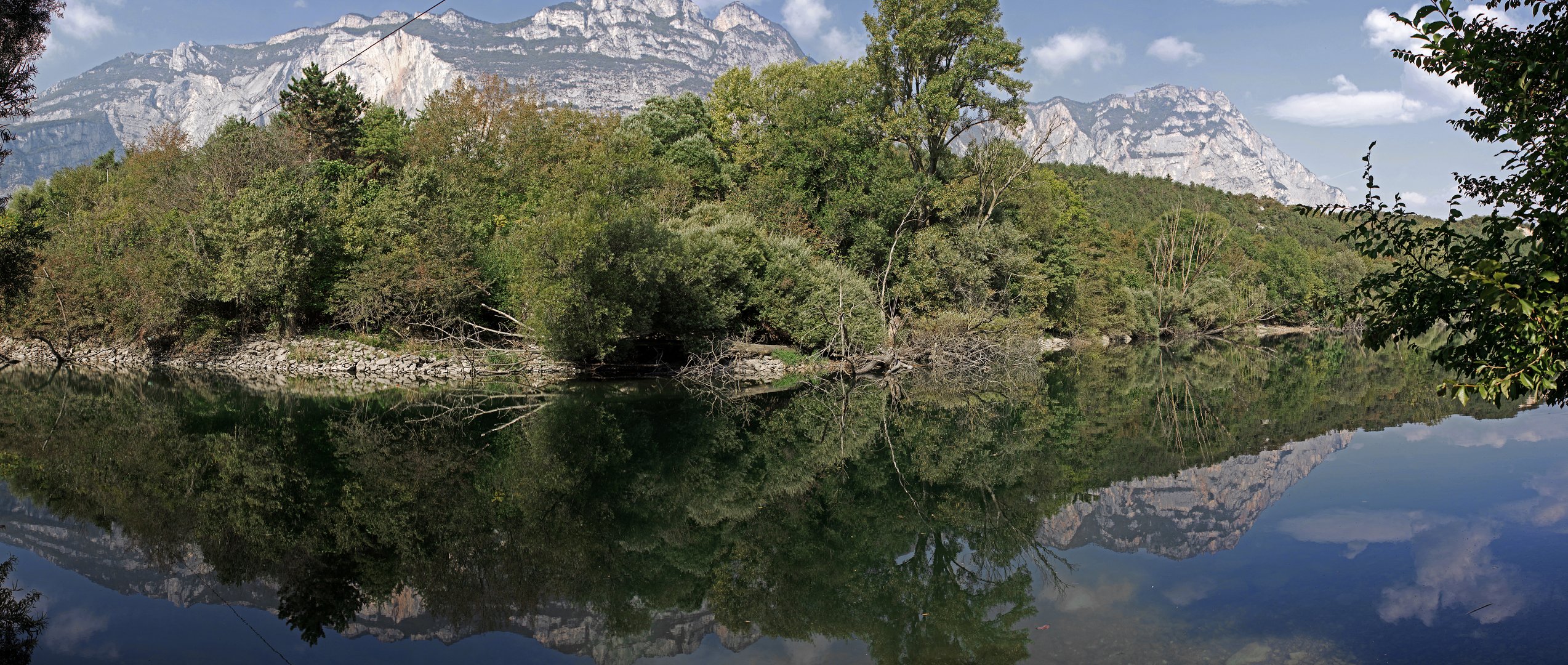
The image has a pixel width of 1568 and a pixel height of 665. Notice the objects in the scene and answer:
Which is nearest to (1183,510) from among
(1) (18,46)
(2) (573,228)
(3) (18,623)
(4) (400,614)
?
(4) (400,614)

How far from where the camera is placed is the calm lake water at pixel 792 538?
6992 mm

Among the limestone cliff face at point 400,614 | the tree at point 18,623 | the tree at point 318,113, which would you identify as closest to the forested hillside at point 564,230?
the tree at point 318,113

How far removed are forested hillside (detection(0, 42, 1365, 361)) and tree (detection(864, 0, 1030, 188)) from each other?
65cm

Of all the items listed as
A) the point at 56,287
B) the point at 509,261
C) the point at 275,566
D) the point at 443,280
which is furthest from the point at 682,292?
the point at 56,287

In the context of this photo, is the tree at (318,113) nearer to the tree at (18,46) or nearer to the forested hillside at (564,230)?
the forested hillside at (564,230)

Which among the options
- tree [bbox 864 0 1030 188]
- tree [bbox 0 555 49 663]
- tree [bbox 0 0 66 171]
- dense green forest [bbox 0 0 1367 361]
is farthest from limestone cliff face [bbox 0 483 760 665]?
tree [bbox 864 0 1030 188]

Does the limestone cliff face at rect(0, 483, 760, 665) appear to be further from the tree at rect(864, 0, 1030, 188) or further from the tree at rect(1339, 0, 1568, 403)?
the tree at rect(864, 0, 1030, 188)

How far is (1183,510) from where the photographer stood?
11.1 metres

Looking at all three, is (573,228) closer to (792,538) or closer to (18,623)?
(792,538)

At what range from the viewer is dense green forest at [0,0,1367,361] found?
2895cm

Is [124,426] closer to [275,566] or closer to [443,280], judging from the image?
[275,566]

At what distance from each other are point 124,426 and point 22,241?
9.19 meters

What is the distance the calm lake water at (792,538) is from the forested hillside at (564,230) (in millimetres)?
10643

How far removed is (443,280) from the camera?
106 feet
